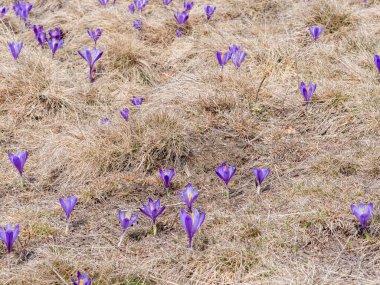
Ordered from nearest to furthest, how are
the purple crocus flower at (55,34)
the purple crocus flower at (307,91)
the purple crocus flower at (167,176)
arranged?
the purple crocus flower at (167,176) → the purple crocus flower at (307,91) → the purple crocus flower at (55,34)

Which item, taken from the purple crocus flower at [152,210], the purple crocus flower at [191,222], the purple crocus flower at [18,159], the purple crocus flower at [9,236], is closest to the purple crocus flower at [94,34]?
the purple crocus flower at [18,159]

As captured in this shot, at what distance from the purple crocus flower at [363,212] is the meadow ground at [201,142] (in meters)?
0.11

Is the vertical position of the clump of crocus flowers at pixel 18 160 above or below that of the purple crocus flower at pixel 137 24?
above

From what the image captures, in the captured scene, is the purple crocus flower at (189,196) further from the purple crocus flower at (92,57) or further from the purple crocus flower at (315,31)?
the purple crocus flower at (315,31)

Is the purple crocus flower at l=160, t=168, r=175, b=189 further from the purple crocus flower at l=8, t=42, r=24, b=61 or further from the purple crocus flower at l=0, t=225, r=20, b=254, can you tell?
the purple crocus flower at l=8, t=42, r=24, b=61

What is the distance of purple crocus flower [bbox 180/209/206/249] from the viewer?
2.70 meters

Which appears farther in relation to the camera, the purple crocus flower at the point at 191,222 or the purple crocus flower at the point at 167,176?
the purple crocus flower at the point at 167,176

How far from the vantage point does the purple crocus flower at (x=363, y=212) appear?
110 inches

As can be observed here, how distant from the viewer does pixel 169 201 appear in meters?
3.43

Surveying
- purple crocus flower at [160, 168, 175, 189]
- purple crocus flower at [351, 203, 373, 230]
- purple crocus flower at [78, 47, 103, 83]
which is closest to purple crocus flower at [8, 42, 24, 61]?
purple crocus flower at [78, 47, 103, 83]

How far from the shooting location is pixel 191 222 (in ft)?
8.87

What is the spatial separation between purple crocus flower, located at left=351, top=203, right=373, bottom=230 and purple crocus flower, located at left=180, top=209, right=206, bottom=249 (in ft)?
2.39

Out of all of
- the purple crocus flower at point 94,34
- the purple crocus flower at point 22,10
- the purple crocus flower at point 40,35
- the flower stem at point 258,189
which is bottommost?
the purple crocus flower at point 22,10

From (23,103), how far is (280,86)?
200 centimetres
